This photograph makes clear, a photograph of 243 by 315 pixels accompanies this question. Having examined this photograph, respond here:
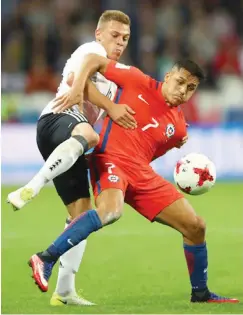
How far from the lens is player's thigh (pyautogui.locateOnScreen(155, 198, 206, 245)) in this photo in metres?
6.63

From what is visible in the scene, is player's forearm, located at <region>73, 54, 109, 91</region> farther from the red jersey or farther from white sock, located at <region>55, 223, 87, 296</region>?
white sock, located at <region>55, 223, 87, 296</region>

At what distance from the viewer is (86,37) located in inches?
A: 722

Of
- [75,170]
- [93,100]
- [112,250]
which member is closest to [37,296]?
[75,170]

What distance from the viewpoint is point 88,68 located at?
673cm

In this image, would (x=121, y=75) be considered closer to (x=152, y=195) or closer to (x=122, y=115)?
(x=122, y=115)

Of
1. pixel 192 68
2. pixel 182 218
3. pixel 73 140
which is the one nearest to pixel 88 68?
pixel 73 140

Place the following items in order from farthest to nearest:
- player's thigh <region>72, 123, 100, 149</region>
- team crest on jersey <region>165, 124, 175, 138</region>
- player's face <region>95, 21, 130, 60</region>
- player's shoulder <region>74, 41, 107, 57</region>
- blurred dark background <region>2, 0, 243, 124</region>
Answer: blurred dark background <region>2, 0, 243, 124</region>, player's face <region>95, 21, 130, 60</region>, player's shoulder <region>74, 41, 107, 57</region>, team crest on jersey <region>165, 124, 175, 138</region>, player's thigh <region>72, 123, 100, 149</region>

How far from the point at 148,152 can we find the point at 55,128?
0.73 meters

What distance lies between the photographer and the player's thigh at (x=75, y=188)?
6797mm

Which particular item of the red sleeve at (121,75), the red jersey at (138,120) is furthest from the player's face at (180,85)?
the red sleeve at (121,75)

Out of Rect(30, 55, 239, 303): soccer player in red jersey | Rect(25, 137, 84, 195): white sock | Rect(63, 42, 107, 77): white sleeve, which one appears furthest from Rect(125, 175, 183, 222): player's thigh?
Rect(63, 42, 107, 77): white sleeve

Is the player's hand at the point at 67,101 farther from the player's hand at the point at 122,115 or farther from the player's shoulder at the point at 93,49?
the player's shoulder at the point at 93,49

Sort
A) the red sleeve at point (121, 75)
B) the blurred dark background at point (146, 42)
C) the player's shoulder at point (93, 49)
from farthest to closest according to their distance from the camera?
the blurred dark background at point (146, 42)
the player's shoulder at point (93, 49)
the red sleeve at point (121, 75)

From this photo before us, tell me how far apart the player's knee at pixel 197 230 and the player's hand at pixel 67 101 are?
1.20 metres
